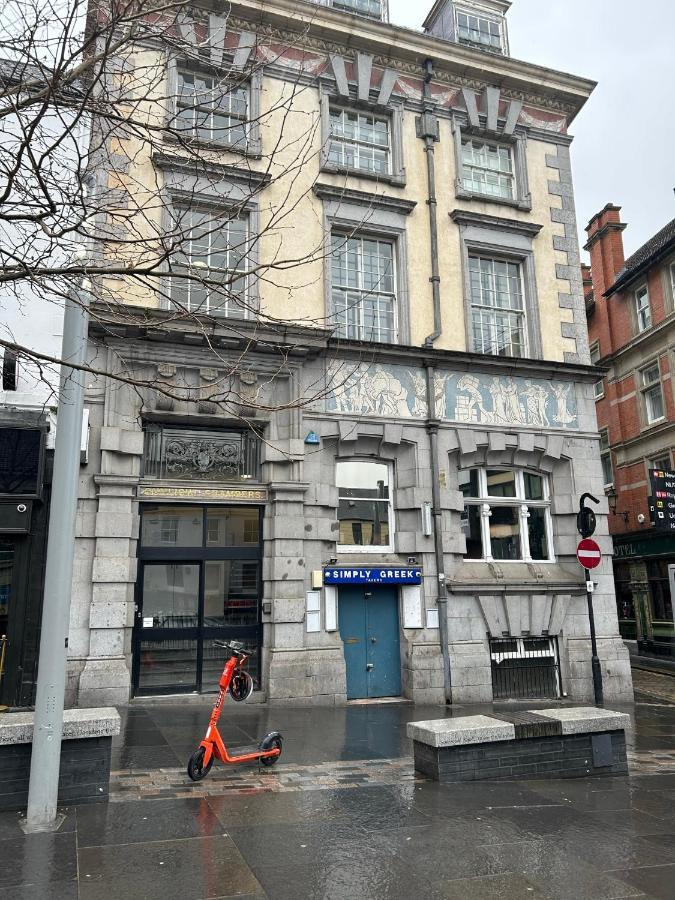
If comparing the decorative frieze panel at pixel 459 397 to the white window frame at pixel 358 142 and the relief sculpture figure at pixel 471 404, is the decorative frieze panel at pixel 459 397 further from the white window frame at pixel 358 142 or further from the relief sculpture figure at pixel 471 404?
the white window frame at pixel 358 142

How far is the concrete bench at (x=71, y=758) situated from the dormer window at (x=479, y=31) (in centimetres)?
1961

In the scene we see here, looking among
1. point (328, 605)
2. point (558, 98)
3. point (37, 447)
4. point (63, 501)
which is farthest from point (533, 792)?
point (558, 98)

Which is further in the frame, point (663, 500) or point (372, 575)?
point (663, 500)

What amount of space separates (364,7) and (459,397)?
434 inches

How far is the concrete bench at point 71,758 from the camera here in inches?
252

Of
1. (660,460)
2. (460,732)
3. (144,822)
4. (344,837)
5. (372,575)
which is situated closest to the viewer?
(344,837)

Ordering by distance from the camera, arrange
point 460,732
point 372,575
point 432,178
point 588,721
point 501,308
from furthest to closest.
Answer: point 501,308 → point 432,178 → point 372,575 → point 588,721 → point 460,732

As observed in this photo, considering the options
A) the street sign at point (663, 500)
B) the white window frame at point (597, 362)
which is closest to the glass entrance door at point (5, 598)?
the street sign at point (663, 500)

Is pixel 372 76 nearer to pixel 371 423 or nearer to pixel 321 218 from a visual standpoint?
pixel 321 218

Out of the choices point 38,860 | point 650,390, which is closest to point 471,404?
point 38,860

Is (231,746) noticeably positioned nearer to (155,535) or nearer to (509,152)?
(155,535)

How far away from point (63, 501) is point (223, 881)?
369 cm

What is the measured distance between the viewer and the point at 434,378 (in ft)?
51.7

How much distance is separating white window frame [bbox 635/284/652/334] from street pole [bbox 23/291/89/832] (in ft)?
88.7
